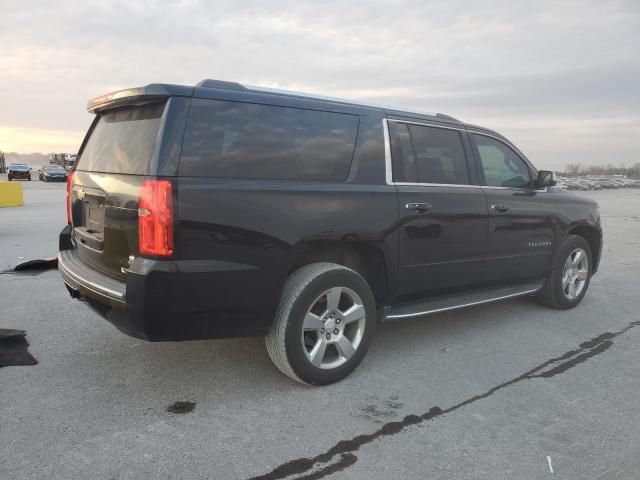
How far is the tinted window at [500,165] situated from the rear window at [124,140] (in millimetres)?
2859

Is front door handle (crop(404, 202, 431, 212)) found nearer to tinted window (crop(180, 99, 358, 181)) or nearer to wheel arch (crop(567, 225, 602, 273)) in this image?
tinted window (crop(180, 99, 358, 181))

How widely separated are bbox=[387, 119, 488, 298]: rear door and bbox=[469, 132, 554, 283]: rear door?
0.16 metres

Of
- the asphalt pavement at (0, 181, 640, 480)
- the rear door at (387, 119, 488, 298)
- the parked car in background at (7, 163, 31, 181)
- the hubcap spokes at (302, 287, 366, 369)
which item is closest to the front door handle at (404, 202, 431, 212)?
the rear door at (387, 119, 488, 298)

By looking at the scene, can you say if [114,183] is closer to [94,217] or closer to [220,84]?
[94,217]

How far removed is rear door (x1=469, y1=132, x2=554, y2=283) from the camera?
460 cm

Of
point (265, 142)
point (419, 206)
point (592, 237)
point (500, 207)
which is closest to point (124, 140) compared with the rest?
point (265, 142)

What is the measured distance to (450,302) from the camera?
4.30m

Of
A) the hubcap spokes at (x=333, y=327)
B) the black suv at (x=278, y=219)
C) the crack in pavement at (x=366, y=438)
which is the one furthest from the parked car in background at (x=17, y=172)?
the crack in pavement at (x=366, y=438)

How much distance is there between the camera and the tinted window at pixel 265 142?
3.02 metres

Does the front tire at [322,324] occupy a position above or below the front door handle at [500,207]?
below

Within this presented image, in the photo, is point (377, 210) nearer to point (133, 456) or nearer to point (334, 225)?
point (334, 225)

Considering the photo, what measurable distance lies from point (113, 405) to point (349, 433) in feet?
4.66

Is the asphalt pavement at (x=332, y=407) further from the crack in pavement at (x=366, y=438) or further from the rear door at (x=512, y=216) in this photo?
the rear door at (x=512, y=216)

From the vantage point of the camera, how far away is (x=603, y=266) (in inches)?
321
